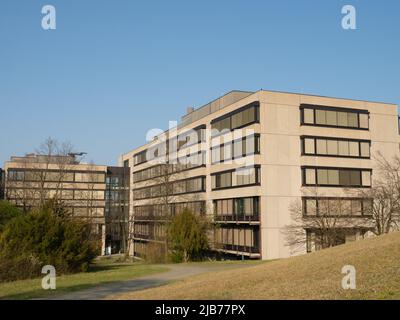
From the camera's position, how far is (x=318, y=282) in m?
15.2

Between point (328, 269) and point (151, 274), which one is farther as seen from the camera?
point (151, 274)

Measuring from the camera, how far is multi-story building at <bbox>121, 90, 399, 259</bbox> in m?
47.6

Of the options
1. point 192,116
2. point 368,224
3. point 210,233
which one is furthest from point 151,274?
point 192,116

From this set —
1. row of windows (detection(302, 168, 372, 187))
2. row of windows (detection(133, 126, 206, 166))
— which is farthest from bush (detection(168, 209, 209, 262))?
row of windows (detection(133, 126, 206, 166))

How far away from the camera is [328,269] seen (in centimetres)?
1764

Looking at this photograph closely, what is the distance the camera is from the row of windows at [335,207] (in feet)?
156

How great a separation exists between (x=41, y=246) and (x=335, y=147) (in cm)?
3356

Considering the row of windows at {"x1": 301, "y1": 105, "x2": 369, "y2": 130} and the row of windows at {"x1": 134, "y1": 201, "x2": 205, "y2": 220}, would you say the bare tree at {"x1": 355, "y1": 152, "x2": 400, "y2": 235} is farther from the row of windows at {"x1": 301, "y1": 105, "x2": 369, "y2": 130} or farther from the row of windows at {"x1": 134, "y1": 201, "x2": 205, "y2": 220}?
the row of windows at {"x1": 134, "y1": 201, "x2": 205, "y2": 220}

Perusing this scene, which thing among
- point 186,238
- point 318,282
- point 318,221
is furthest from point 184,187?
point 318,282

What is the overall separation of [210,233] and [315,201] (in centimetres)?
1239
